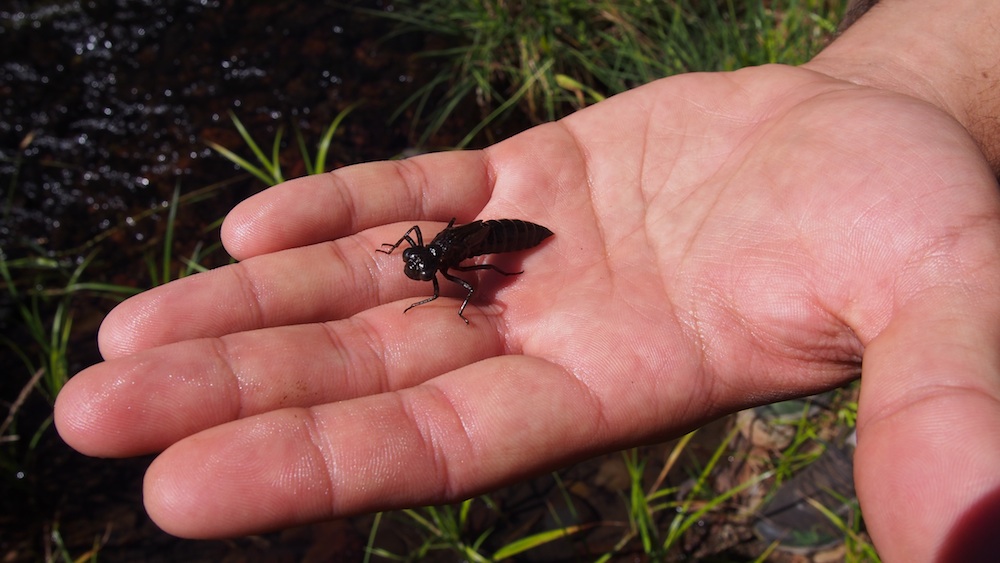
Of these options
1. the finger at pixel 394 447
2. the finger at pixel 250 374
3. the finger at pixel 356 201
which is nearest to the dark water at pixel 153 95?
the finger at pixel 356 201

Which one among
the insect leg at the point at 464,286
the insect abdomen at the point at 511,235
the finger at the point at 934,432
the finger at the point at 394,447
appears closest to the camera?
the finger at the point at 934,432

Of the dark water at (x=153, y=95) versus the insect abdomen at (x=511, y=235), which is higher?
the dark water at (x=153, y=95)

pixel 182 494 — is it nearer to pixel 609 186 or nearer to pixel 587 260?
pixel 587 260

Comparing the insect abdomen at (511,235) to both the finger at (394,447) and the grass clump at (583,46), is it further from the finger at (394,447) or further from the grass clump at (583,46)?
the grass clump at (583,46)

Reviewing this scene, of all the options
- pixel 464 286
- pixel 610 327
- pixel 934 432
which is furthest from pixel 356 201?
pixel 934 432

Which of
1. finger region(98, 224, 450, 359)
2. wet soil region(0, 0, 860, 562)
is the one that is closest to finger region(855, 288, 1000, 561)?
finger region(98, 224, 450, 359)

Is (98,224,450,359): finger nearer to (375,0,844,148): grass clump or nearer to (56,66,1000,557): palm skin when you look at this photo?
(56,66,1000,557): palm skin
